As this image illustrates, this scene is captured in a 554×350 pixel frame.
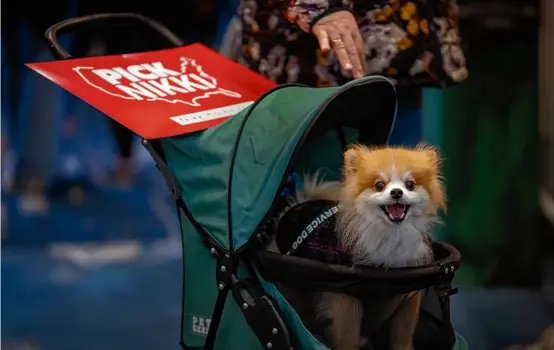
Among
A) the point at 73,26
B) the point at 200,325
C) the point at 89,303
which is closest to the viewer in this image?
the point at 200,325

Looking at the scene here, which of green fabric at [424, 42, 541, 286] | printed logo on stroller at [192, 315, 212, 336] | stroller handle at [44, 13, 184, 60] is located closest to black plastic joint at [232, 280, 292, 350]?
printed logo on stroller at [192, 315, 212, 336]

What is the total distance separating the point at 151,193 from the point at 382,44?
1.35 meters

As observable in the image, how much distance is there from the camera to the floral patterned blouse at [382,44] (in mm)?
1440

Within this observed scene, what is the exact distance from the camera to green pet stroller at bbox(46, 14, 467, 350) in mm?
1157

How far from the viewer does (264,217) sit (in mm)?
1193

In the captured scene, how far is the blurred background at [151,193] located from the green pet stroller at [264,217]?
0.60m

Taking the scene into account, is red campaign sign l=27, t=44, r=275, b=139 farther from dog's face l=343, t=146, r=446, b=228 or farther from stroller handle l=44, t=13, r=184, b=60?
dog's face l=343, t=146, r=446, b=228

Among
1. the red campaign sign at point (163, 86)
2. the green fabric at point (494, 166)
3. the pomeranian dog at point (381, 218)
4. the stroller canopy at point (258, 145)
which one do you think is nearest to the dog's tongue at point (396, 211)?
the pomeranian dog at point (381, 218)

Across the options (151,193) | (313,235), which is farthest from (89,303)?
(313,235)

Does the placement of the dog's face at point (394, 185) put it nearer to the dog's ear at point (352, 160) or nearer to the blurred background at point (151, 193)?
the dog's ear at point (352, 160)

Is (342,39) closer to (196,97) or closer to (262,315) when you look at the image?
(196,97)

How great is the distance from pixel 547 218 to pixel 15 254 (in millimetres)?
1661

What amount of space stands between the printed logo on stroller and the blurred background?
0.52 metres

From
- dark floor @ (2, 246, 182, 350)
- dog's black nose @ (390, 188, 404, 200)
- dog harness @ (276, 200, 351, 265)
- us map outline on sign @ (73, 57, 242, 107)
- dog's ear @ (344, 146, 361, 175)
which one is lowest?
dark floor @ (2, 246, 182, 350)
